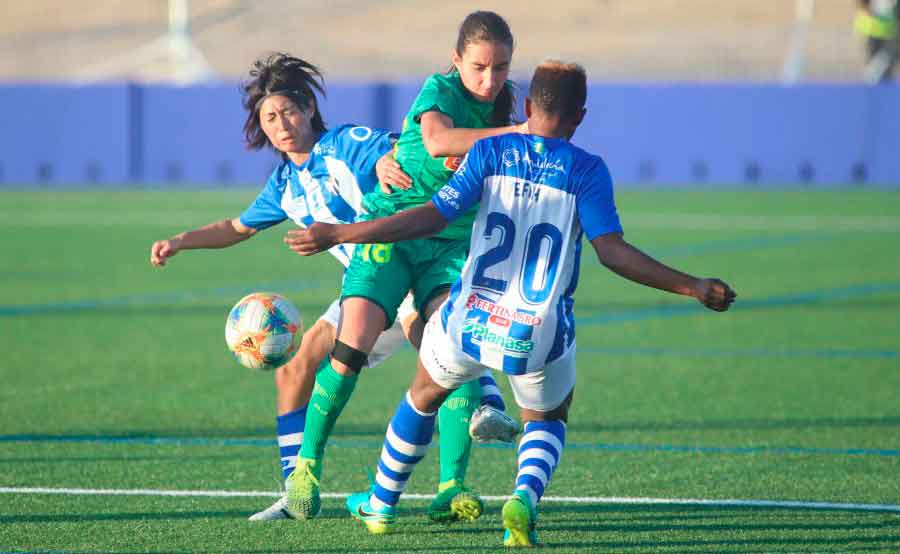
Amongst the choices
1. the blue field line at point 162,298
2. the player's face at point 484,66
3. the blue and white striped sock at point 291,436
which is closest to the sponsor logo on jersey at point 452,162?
the player's face at point 484,66

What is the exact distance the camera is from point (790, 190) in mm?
32406

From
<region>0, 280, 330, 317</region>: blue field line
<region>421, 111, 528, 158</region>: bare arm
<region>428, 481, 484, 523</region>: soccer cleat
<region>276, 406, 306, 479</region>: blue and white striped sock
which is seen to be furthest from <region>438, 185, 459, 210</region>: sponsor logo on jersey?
<region>0, 280, 330, 317</region>: blue field line

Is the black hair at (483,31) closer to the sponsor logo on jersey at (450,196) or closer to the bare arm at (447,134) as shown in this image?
the bare arm at (447,134)

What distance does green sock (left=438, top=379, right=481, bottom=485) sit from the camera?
6.34 metres

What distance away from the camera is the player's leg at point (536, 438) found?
5.56 m

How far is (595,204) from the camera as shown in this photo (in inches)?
215

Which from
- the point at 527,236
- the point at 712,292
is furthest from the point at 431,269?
the point at 712,292

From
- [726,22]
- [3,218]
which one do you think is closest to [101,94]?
[3,218]

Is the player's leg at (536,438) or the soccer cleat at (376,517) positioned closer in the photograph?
the player's leg at (536,438)

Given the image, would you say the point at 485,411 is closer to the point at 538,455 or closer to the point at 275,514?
the point at 538,455

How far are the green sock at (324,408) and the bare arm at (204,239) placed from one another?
930 millimetres

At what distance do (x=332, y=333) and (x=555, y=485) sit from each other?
128 cm

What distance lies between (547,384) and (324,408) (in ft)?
3.46

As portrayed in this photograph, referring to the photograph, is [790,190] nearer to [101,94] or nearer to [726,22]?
[101,94]
